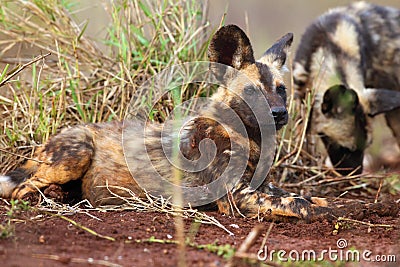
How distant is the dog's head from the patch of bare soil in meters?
0.71

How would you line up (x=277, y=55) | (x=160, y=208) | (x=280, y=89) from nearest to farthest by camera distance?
(x=160, y=208) → (x=280, y=89) → (x=277, y=55)

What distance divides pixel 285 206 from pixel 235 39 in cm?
110

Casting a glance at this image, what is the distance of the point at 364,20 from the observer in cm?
733

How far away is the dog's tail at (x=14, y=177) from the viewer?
4.00m

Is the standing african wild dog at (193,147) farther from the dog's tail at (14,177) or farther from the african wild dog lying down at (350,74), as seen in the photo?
the african wild dog lying down at (350,74)

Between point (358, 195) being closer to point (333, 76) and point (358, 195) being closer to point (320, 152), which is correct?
point (320, 152)

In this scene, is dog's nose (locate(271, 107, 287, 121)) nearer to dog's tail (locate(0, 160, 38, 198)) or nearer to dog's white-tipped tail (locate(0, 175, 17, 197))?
dog's tail (locate(0, 160, 38, 198))

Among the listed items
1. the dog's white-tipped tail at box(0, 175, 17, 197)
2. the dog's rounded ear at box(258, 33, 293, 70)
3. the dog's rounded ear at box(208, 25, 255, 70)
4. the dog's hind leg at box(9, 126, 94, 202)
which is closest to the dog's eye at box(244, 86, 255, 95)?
the dog's rounded ear at box(208, 25, 255, 70)

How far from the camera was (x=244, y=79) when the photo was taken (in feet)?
13.0

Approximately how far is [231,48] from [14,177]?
167 cm

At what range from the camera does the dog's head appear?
382 cm

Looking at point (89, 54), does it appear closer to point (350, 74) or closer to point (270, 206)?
point (270, 206)

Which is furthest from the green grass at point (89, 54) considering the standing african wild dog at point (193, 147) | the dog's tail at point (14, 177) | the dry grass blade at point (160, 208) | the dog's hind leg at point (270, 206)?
the dog's hind leg at point (270, 206)

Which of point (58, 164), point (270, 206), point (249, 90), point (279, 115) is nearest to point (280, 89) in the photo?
point (249, 90)
